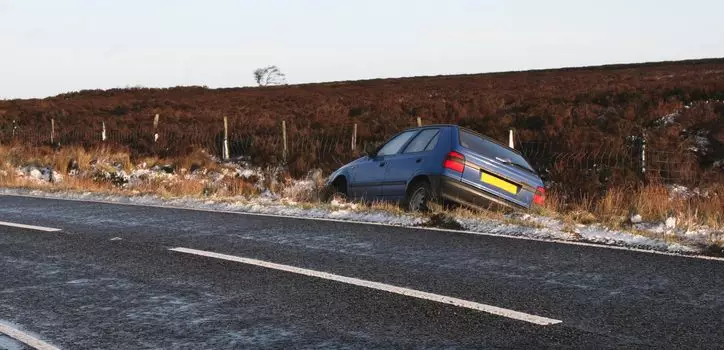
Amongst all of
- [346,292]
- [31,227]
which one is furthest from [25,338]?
[31,227]

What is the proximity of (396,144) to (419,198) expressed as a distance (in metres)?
1.07

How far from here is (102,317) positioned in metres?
4.95

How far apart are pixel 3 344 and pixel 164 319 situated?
36.9 inches

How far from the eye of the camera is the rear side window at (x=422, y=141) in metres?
10.1

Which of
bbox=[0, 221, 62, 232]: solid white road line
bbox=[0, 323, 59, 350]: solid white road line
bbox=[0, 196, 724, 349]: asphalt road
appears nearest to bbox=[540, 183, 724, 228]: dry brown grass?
bbox=[0, 196, 724, 349]: asphalt road

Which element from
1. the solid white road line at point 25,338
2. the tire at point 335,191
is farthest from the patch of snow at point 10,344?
the tire at point 335,191

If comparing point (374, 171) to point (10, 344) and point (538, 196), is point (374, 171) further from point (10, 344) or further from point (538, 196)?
point (10, 344)

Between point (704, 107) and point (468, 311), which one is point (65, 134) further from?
point (468, 311)

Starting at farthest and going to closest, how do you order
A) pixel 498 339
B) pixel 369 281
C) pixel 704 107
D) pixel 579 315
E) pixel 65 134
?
1. pixel 65 134
2. pixel 704 107
3. pixel 369 281
4. pixel 579 315
5. pixel 498 339

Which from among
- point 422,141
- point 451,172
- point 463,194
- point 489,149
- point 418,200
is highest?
point 422,141

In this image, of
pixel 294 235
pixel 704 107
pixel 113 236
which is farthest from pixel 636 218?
pixel 704 107

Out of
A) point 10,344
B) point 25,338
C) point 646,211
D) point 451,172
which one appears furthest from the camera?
point 646,211

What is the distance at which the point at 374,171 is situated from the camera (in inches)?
435

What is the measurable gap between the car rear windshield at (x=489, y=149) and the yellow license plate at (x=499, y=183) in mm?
265
